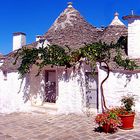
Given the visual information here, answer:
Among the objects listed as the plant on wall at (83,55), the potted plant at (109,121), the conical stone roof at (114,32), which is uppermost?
the conical stone roof at (114,32)

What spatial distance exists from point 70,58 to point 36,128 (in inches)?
169

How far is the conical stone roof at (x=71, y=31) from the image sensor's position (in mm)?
16544

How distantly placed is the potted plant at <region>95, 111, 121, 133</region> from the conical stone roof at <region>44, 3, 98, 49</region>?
644 cm

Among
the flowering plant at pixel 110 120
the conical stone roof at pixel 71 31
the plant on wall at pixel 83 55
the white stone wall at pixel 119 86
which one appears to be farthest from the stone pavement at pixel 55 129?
the conical stone roof at pixel 71 31

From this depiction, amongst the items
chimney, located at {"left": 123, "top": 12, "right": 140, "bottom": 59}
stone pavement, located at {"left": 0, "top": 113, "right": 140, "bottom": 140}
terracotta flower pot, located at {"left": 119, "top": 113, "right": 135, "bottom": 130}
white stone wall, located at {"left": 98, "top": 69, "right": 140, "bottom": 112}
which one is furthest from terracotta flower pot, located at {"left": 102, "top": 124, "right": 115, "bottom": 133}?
chimney, located at {"left": 123, "top": 12, "right": 140, "bottom": 59}

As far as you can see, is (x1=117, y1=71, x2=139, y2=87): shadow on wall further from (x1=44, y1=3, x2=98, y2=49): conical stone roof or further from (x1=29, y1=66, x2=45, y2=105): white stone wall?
(x1=29, y1=66, x2=45, y2=105): white stone wall

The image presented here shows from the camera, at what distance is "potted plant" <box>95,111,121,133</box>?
9938 mm

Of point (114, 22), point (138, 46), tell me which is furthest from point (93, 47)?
point (114, 22)

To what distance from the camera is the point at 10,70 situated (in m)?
17.2

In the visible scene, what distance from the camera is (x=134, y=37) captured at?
45.0 feet

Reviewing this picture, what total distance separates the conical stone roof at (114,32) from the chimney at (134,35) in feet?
4.79

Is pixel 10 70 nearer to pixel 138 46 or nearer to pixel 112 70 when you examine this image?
pixel 112 70

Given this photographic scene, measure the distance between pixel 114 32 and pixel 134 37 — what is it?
2.74m

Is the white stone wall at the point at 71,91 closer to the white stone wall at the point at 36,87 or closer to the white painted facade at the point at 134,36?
the white stone wall at the point at 36,87
